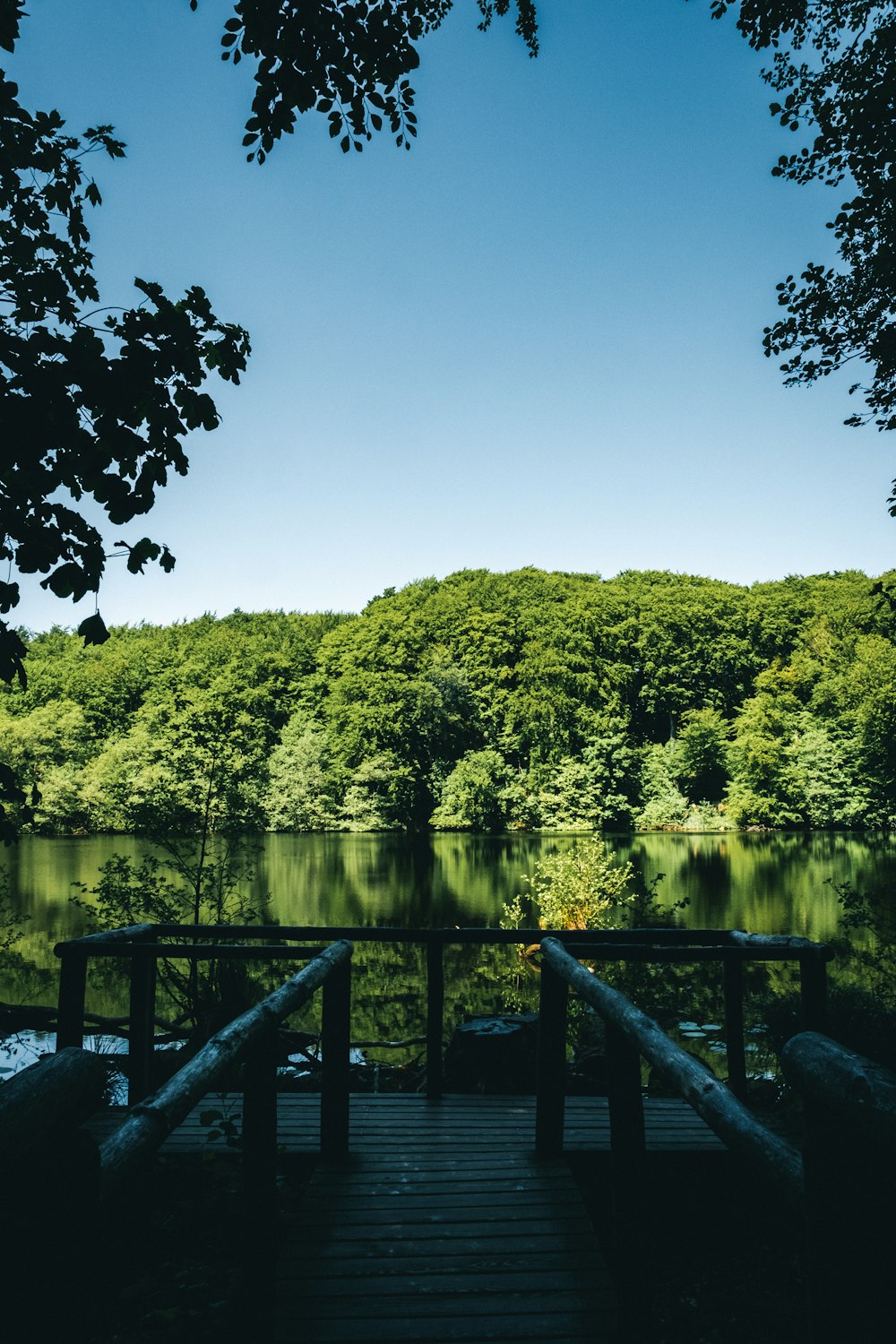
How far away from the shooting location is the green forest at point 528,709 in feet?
128

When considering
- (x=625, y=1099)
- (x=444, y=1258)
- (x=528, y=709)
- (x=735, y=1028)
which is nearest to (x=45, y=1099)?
(x=625, y=1099)

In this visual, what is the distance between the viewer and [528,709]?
43.1 metres

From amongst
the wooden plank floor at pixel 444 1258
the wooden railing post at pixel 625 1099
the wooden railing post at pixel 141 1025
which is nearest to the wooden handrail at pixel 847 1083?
the wooden railing post at pixel 625 1099

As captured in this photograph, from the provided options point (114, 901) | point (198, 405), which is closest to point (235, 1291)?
point (198, 405)

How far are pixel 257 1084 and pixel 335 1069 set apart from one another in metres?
1.42

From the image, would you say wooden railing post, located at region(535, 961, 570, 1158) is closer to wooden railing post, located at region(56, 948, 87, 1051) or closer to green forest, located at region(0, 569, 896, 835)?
wooden railing post, located at region(56, 948, 87, 1051)

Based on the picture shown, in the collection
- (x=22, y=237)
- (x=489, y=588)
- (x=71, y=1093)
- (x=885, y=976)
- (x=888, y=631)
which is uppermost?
(x=489, y=588)

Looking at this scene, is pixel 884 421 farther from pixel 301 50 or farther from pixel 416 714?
pixel 416 714

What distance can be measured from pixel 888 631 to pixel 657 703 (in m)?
39.2

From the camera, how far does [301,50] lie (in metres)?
3.53

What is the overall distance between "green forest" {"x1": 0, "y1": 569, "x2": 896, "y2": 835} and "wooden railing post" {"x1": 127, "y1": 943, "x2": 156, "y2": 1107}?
30.3 m

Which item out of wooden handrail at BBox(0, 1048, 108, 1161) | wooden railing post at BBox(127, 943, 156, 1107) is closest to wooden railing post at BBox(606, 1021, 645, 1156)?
wooden handrail at BBox(0, 1048, 108, 1161)

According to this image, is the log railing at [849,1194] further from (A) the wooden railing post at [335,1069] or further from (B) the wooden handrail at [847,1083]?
(A) the wooden railing post at [335,1069]

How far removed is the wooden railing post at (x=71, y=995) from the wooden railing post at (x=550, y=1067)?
2.57m
